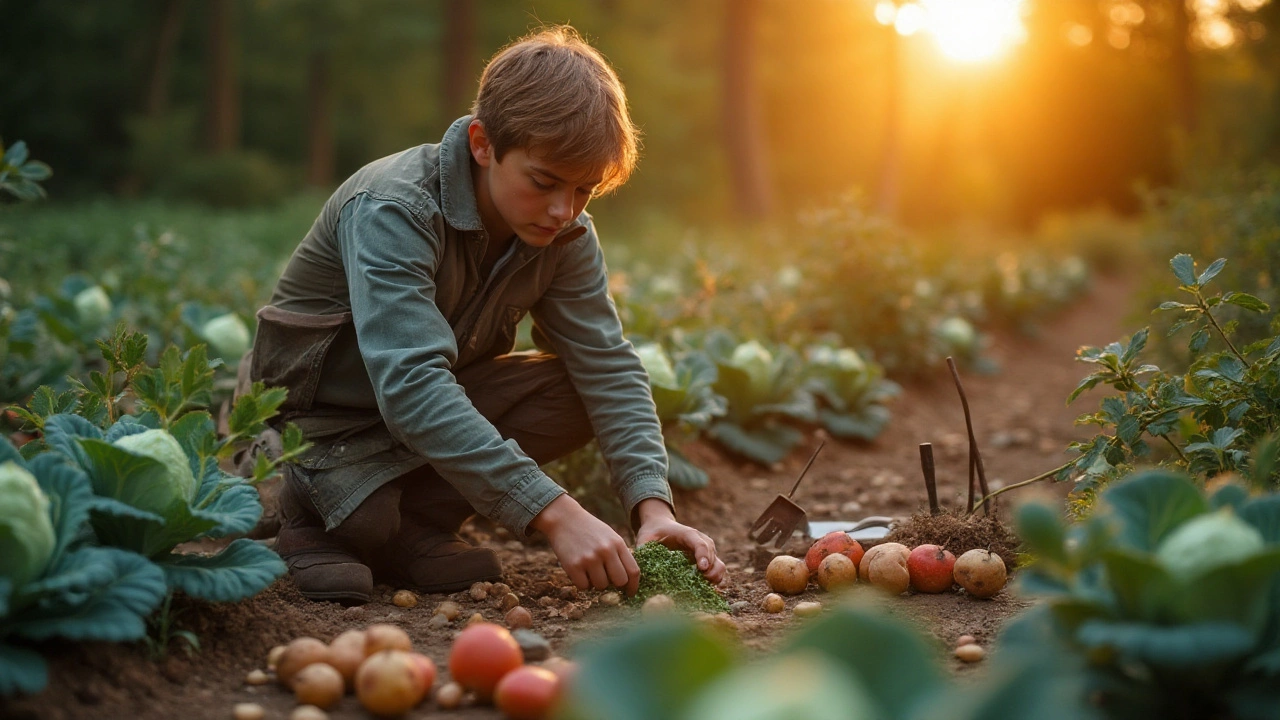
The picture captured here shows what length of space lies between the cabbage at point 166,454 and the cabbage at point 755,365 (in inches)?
99.6

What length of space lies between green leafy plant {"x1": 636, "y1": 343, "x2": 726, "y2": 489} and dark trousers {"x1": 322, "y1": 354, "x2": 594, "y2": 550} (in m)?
0.48

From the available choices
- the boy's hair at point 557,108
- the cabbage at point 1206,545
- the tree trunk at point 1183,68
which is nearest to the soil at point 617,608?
the cabbage at point 1206,545

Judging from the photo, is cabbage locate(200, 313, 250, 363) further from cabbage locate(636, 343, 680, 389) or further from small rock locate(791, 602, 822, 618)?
small rock locate(791, 602, 822, 618)

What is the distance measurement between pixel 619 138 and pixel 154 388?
47.3 inches

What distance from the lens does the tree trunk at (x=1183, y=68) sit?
17609mm

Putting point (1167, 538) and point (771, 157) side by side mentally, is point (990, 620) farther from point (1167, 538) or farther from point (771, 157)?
point (771, 157)

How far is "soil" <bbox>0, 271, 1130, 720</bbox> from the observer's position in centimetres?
172

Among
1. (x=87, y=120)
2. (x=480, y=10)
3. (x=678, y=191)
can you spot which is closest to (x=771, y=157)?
(x=678, y=191)

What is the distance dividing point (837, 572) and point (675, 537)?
44 cm

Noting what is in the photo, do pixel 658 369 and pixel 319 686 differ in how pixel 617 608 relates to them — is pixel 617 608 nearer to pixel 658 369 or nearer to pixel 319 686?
pixel 319 686

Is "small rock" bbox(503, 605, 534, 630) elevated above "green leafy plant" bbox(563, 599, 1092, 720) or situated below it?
below

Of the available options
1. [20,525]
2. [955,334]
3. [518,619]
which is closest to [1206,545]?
[518,619]

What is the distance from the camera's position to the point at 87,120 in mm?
24422

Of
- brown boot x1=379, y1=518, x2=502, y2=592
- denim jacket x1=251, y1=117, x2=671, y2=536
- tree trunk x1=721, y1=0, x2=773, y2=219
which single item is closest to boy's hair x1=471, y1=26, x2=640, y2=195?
denim jacket x1=251, y1=117, x2=671, y2=536
